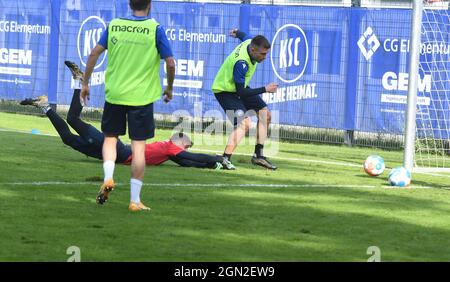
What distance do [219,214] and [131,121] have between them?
4.26ft

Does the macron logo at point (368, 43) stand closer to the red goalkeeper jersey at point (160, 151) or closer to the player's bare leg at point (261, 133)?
the player's bare leg at point (261, 133)

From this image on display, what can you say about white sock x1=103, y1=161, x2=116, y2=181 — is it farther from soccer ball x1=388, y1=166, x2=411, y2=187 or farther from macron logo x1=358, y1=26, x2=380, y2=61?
macron logo x1=358, y1=26, x2=380, y2=61

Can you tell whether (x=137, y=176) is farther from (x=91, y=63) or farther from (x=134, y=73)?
(x=91, y=63)

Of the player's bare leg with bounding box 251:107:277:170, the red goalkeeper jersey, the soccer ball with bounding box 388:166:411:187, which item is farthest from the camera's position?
the player's bare leg with bounding box 251:107:277:170

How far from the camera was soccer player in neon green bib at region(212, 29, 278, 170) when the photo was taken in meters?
15.2

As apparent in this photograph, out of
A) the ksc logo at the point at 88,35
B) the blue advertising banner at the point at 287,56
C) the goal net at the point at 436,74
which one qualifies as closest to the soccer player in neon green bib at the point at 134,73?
the goal net at the point at 436,74

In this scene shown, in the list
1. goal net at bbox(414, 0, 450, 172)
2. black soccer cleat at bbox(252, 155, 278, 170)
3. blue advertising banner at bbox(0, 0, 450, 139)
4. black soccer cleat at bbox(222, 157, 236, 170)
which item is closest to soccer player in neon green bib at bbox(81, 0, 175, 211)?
black soccer cleat at bbox(222, 157, 236, 170)

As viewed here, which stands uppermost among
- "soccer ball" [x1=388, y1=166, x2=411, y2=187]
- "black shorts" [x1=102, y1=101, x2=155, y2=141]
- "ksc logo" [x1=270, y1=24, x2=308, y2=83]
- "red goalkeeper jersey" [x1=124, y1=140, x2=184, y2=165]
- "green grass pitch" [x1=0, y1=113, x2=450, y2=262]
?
"ksc logo" [x1=270, y1=24, x2=308, y2=83]

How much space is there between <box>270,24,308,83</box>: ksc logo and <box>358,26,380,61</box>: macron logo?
115cm

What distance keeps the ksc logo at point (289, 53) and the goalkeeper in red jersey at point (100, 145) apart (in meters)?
6.84

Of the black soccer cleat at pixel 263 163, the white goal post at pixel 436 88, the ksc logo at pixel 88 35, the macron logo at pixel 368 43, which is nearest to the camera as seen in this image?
the black soccer cleat at pixel 263 163

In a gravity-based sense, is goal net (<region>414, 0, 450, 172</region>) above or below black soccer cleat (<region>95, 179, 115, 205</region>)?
above

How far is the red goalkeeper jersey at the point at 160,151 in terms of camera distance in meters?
14.8

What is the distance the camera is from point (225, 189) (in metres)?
12.9
